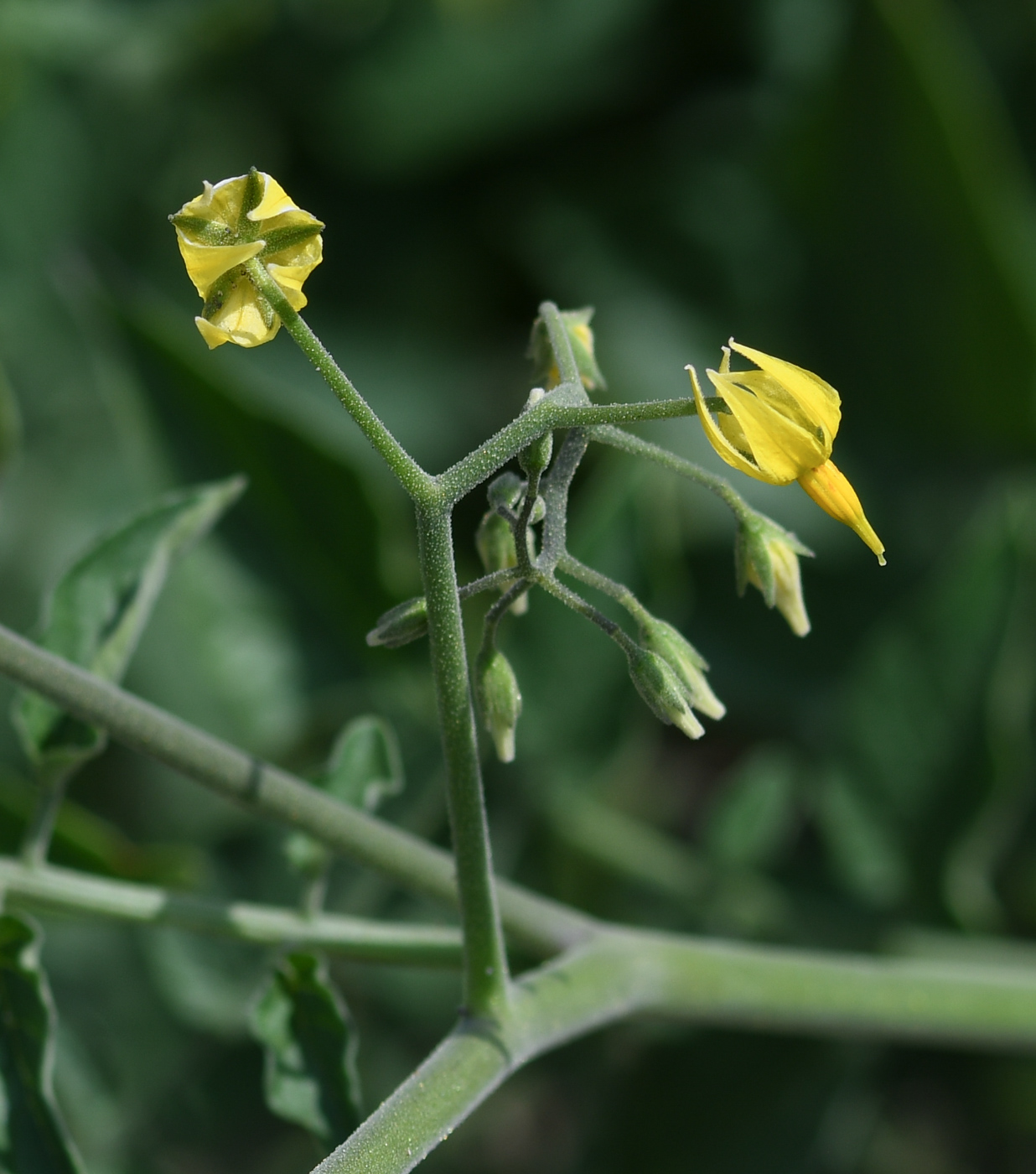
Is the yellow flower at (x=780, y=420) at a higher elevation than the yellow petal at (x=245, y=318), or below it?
below

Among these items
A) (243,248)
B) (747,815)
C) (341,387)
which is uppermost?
(243,248)

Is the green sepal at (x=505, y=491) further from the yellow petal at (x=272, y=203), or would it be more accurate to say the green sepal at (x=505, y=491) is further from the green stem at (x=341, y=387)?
the yellow petal at (x=272, y=203)

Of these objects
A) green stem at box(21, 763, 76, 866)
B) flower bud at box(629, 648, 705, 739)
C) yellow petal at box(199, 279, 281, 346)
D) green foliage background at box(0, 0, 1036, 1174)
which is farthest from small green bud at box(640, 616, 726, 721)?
green foliage background at box(0, 0, 1036, 1174)

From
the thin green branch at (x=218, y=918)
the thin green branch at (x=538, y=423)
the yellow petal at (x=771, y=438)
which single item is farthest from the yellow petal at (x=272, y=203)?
the thin green branch at (x=218, y=918)

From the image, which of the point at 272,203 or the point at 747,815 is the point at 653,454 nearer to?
the point at 272,203

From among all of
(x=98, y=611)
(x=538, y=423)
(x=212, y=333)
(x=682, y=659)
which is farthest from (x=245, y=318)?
(x=98, y=611)

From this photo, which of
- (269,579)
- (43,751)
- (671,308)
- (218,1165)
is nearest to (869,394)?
(671,308)

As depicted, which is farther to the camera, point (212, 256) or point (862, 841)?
point (862, 841)

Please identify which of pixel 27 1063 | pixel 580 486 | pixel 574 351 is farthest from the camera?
pixel 580 486

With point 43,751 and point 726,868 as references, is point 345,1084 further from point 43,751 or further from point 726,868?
point 726,868
